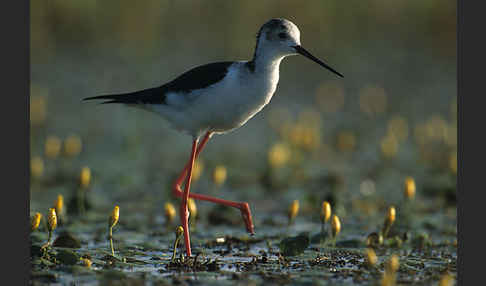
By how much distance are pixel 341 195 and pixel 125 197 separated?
92.0 inches

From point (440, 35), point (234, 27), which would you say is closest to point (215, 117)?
point (234, 27)

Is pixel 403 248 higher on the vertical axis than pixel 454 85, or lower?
lower

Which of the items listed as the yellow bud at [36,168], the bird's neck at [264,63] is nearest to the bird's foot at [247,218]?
the bird's neck at [264,63]

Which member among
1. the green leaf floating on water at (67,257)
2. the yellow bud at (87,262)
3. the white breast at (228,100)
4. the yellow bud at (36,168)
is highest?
the white breast at (228,100)

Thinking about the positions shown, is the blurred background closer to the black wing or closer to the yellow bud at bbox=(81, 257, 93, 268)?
the black wing

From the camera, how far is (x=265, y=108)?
447 inches

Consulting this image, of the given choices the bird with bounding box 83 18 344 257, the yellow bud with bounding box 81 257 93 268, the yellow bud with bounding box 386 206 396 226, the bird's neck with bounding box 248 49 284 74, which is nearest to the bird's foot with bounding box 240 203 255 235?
the bird with bounding box 83 18 344 257

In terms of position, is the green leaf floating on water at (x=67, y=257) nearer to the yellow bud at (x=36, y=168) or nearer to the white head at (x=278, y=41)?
the white head at (x=278, y=41)

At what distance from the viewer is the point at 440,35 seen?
47.7 ft

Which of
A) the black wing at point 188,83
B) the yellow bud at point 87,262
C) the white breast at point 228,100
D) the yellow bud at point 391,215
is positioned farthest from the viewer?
the yellow bud at point 391,215

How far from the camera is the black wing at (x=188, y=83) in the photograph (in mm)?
5617

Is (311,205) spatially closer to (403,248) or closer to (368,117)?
(403,248)

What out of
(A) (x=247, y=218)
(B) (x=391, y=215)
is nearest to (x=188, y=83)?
(A) (x=247, y=218)

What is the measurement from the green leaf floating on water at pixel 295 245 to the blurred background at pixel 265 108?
140cm
